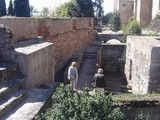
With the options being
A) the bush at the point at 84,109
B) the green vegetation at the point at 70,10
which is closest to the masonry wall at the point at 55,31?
the bush at the point at 84,109

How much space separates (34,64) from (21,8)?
19.8 m

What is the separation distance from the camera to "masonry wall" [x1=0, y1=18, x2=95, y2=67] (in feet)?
39.8

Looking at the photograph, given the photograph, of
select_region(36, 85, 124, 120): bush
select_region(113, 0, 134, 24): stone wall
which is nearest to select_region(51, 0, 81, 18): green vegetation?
select_region(113, 0, 134, 24): stone wall

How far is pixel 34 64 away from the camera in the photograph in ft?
30.0

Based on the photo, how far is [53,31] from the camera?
1608 cm

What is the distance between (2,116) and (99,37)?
33.3m

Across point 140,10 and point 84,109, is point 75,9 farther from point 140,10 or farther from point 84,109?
point 84,109

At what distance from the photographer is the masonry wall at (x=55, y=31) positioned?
39.8 ft

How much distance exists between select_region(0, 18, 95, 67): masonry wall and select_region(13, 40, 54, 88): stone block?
1539 millimetres

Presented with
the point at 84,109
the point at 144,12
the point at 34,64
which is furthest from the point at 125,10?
the point at 84,109

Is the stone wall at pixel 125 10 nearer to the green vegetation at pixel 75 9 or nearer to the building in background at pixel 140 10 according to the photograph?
the building in background at pixel 140 10

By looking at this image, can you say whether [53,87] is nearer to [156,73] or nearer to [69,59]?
[156,73]

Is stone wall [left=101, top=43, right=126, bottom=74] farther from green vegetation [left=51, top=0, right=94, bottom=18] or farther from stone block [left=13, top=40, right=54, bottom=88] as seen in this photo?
stone block [left=13, top=40, right=54, bottom=88]

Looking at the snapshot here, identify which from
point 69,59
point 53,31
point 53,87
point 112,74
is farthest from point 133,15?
point 53,87
